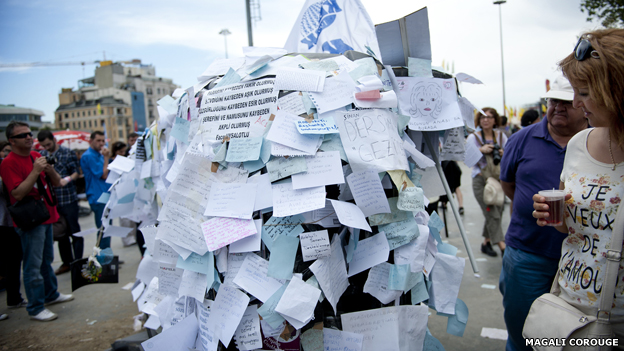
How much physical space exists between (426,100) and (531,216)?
37.5 inches

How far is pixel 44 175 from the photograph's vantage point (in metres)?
4.43

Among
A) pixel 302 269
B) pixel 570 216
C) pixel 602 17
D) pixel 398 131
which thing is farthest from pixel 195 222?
pixel 602 17

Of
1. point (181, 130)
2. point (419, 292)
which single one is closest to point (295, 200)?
point (419, 292)

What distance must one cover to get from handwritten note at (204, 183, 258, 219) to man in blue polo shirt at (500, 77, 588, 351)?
167cm

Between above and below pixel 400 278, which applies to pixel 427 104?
above

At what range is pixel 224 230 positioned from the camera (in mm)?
1771

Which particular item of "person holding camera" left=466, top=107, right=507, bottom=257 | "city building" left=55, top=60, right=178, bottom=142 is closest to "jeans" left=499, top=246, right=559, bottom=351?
"person holding camera" left=466, top=107, right=507, bottom=257

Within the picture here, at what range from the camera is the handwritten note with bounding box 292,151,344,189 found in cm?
173

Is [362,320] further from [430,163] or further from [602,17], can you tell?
[602,17]

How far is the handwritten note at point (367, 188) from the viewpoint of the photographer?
5.86 ft

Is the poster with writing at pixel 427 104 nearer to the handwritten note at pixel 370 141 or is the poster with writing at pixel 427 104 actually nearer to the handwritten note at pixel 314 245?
the handwritten note at pixel 370 141

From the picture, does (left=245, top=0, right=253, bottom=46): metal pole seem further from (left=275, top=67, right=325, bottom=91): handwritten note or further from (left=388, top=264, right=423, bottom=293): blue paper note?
(left=388, top=264, right=423, bottom=293): blue paper note

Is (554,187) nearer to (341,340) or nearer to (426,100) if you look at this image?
(426,100)

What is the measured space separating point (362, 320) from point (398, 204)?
1.86 feet
